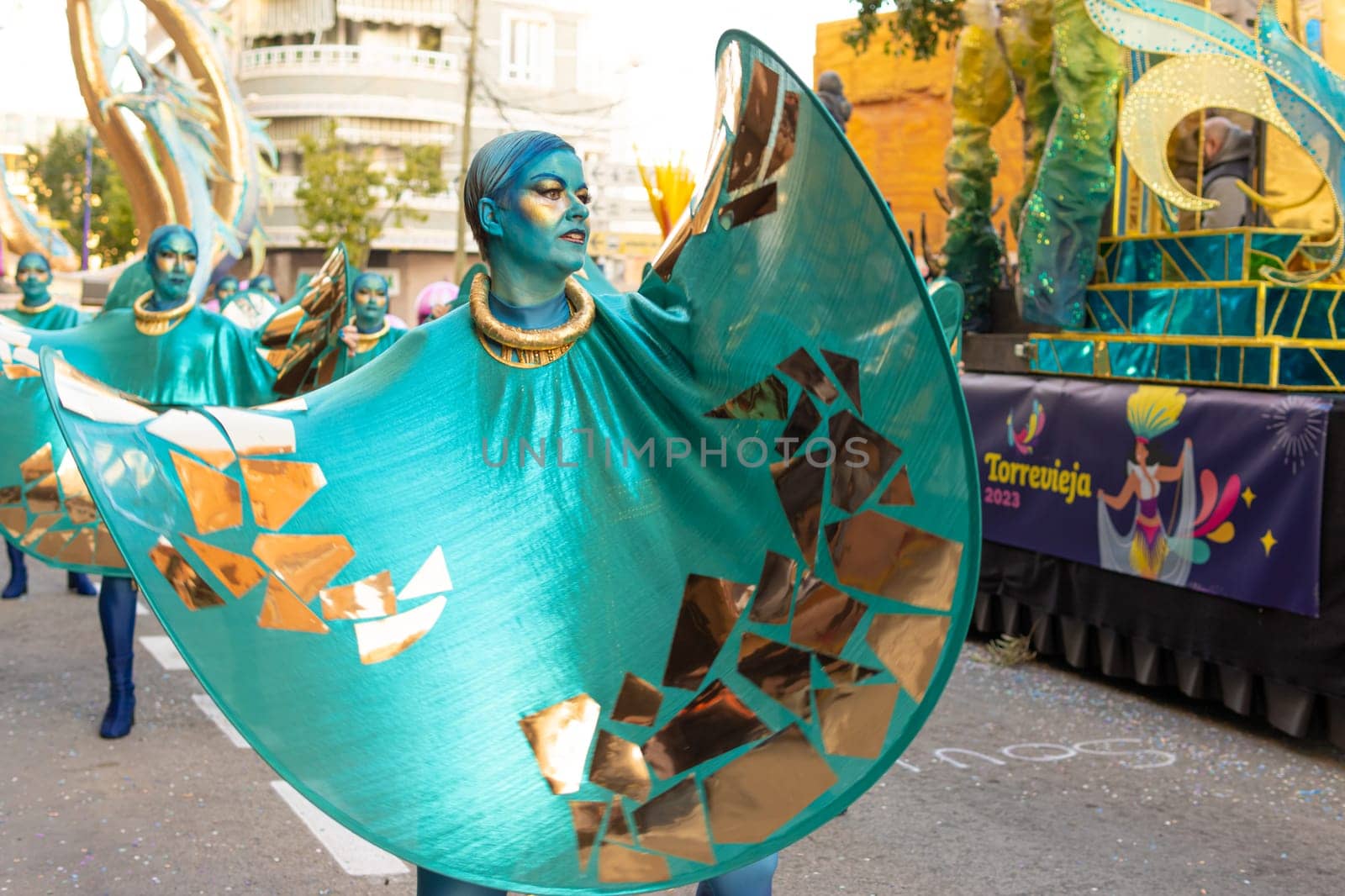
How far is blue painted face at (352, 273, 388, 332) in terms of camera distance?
714 cm

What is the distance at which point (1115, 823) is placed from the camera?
399 centimetres

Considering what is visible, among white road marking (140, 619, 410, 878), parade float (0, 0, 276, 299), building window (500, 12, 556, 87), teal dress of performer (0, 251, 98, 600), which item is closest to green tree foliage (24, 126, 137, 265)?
building window (500, 12, 556, 87)

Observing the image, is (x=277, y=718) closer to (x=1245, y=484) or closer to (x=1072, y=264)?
(x=1245, y=484)

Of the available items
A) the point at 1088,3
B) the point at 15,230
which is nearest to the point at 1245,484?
the point at 1088,3

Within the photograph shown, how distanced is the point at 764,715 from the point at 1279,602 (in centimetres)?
322

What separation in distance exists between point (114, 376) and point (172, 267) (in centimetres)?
45

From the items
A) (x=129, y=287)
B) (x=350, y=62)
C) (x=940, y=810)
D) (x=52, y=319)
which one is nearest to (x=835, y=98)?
(x=129, y=287)

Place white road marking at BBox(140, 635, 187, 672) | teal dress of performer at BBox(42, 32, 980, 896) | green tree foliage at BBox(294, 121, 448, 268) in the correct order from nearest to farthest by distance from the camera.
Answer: teal dress of performer at BBox(42, 32, 980, 896), white road marking at BBox(140, 635, 187, 672), green tree foliage at BBox(294, 121, 448, 268)

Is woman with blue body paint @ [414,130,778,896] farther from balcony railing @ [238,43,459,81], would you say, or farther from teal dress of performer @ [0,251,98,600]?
balcony railing @ [238,43,459,81]

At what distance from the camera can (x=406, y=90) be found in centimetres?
3959

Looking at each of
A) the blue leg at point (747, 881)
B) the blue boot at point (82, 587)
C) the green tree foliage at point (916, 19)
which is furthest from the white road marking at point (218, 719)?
the green tree foliage at point (916, 19)

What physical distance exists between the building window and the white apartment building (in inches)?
1.4

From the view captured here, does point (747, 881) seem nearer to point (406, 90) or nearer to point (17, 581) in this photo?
point (17, 581)

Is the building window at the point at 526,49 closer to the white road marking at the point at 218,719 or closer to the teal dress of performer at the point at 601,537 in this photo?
the white road marking at the point at 218,719
